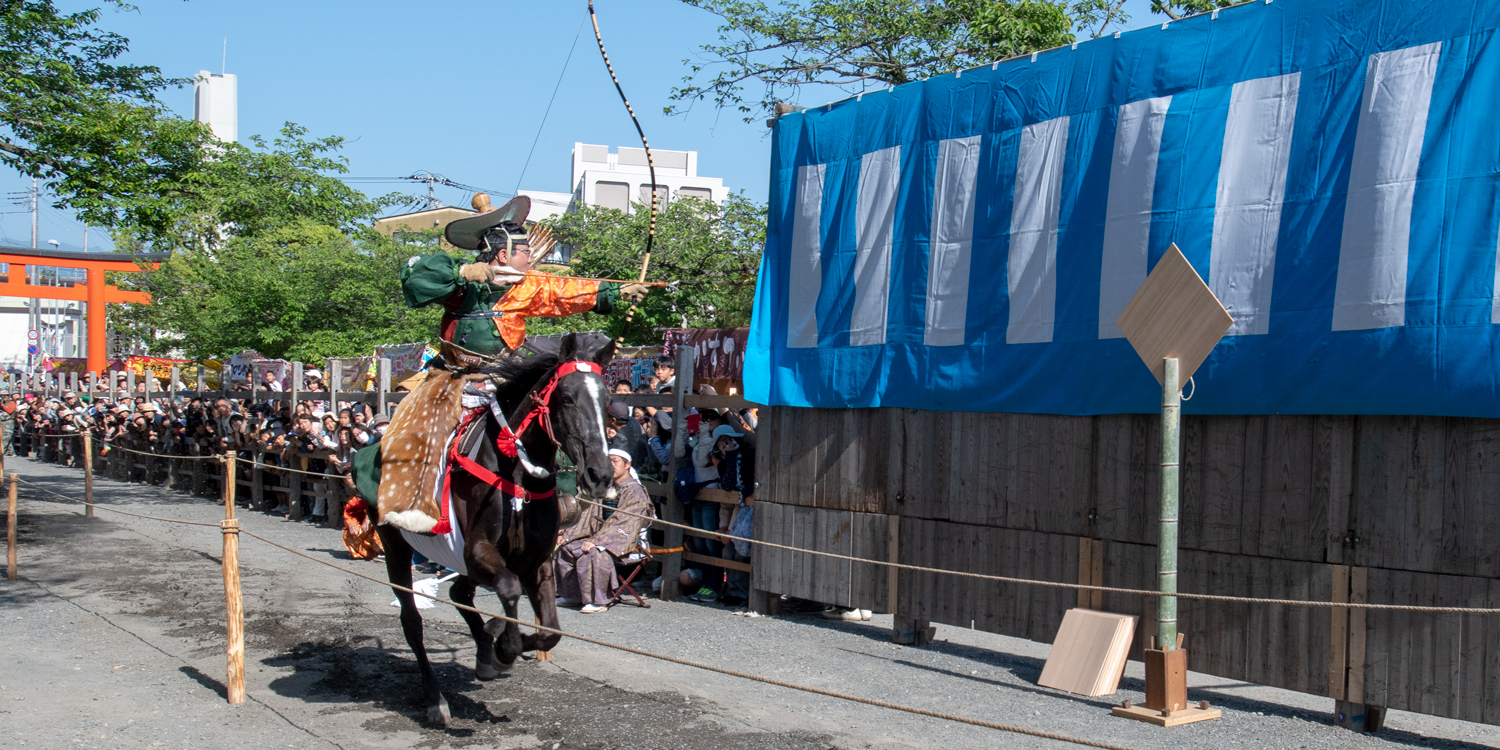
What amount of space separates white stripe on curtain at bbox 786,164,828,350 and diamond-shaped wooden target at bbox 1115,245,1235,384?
3.39 m

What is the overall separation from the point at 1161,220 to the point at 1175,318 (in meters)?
1.08

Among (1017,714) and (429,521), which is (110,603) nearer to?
(429,521)

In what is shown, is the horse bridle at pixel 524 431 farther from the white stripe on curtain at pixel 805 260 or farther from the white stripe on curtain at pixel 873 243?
the white stripe on curtain at pixel 805 260

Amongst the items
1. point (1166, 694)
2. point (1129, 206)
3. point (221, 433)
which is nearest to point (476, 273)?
point (1129, 206)

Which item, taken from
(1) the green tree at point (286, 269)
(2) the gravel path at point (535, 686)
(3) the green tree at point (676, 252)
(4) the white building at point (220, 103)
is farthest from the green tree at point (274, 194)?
(4) the white building at point (220, 103)

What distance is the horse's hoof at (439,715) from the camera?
5926 millimetres

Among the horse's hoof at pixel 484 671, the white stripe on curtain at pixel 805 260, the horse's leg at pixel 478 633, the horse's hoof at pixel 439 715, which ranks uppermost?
the white stripe on curtain at pixel 805 260

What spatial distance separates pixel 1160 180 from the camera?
707cm

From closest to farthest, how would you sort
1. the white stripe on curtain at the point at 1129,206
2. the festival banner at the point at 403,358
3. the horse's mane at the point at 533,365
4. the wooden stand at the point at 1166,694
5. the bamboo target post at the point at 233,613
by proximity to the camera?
the horse's mane at the point at 533,365 < the wooden stand at the point at 1166,694 < the bamboo target post at the point at 233,613 < the white stripe on curtain at the point at 1129,206 < the festival banner at the point at 403,358

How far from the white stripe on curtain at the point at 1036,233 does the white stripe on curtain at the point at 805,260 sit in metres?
2.02

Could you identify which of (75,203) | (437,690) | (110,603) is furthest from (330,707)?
(75,203)

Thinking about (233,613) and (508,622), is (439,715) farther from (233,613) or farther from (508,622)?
(233,613)

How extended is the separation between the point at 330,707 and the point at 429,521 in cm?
144

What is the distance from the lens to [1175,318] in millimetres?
6262
